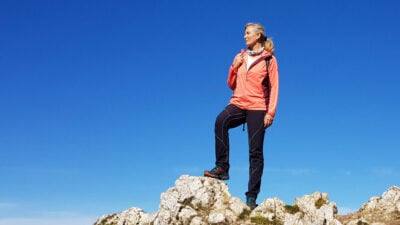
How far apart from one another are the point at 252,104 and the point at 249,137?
1140 millimetres

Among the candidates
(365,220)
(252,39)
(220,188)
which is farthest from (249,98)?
(365,220)

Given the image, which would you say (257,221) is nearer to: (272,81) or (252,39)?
(272,81)

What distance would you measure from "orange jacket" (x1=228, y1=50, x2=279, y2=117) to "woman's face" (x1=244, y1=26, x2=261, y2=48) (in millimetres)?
559

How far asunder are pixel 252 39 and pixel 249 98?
7.01ft

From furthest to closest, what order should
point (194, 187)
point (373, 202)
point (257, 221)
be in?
point (373, 202)
point (194, 187)
point (257, 221)

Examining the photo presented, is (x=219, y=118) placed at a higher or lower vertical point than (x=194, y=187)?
higher

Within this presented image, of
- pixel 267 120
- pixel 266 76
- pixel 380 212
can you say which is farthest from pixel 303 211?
pixel 266 76

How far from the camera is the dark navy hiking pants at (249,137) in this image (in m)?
16.5

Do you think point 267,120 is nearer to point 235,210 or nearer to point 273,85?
point 273,85

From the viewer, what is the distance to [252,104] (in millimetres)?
16797

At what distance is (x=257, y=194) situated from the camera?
659 inches

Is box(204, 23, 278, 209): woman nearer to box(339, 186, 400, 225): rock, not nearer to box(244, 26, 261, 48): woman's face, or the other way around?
box(244, 26, 261, 48): woman's face

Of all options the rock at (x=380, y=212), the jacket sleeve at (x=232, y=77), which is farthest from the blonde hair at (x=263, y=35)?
the rock at (x=380, y=212)

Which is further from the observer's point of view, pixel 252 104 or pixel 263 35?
pixel 263 35
